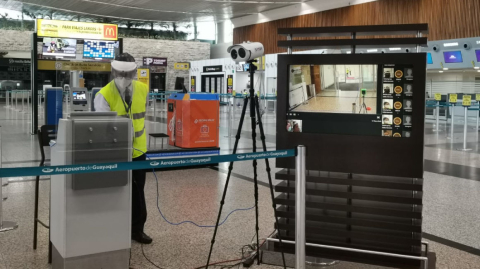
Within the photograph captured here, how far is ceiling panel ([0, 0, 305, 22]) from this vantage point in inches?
1096

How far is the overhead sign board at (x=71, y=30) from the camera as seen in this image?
1286 centimetres

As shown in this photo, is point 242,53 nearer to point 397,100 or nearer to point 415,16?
point 397,100

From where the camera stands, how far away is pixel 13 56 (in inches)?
1260

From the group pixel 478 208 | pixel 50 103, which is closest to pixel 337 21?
pixel 50 103

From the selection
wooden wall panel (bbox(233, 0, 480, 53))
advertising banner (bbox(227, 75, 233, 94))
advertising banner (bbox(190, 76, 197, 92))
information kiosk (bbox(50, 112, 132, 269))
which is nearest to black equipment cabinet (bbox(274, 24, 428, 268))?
information kiosk (bbox(50, 112, 132, 269))

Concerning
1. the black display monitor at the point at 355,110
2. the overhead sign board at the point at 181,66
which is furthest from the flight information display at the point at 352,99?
the overhead sign board at the point at 181,66

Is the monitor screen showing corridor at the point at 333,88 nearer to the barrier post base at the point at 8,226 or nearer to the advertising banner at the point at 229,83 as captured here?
the barrier post base at the point at 8,226

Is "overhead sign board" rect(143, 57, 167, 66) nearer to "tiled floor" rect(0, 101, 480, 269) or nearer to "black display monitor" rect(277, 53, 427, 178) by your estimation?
"tiled floor" rect(0, 101, 480, 269)

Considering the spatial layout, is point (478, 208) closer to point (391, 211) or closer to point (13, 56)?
point (391, 211)

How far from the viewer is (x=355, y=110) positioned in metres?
3.68

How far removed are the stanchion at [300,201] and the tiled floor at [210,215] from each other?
2.45ft

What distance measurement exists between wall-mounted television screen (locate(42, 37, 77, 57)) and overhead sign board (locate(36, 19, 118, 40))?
0.33 metres

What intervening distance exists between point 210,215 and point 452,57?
15.9 metres

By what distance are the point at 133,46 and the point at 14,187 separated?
29.7 meters
